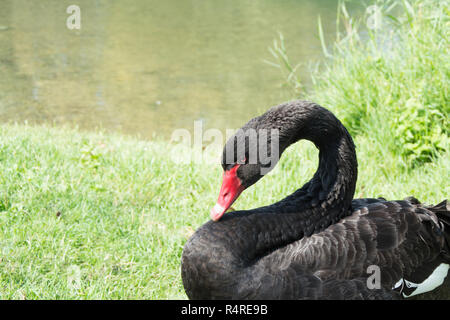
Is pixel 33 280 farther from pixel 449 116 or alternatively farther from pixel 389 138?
pixel 449 116

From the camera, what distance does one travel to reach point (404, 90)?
4789 mm

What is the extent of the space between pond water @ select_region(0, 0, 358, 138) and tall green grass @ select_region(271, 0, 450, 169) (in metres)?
2.09

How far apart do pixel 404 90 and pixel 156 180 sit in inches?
90.6

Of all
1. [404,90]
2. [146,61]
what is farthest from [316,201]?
[146,61]

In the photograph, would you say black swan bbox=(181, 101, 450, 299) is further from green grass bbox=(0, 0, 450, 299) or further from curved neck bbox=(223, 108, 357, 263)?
green grass bbox=(0, 0, 450, 299)

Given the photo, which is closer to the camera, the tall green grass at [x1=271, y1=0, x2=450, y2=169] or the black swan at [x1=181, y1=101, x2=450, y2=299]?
the black swan at [x1=181, y1=101, x2=450, y2=299]

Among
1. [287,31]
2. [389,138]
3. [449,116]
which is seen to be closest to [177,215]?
[389,138]

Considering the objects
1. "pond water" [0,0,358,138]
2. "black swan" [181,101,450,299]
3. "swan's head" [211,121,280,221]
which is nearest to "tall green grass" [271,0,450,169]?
"black swan" [181,101,450,299]

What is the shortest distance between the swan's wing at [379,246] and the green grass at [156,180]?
2.92 ft

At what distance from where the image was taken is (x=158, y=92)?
26.3ft

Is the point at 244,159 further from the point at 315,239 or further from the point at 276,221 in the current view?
the point at 315,239

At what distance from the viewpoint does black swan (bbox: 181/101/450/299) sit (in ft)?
8.04

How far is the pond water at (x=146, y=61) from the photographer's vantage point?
7281mm

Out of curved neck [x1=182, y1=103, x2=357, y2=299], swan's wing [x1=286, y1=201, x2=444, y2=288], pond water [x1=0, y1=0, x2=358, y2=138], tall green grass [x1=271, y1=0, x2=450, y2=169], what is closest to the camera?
curved neck [x1=182, y1=103, x2=357, y2=299]
